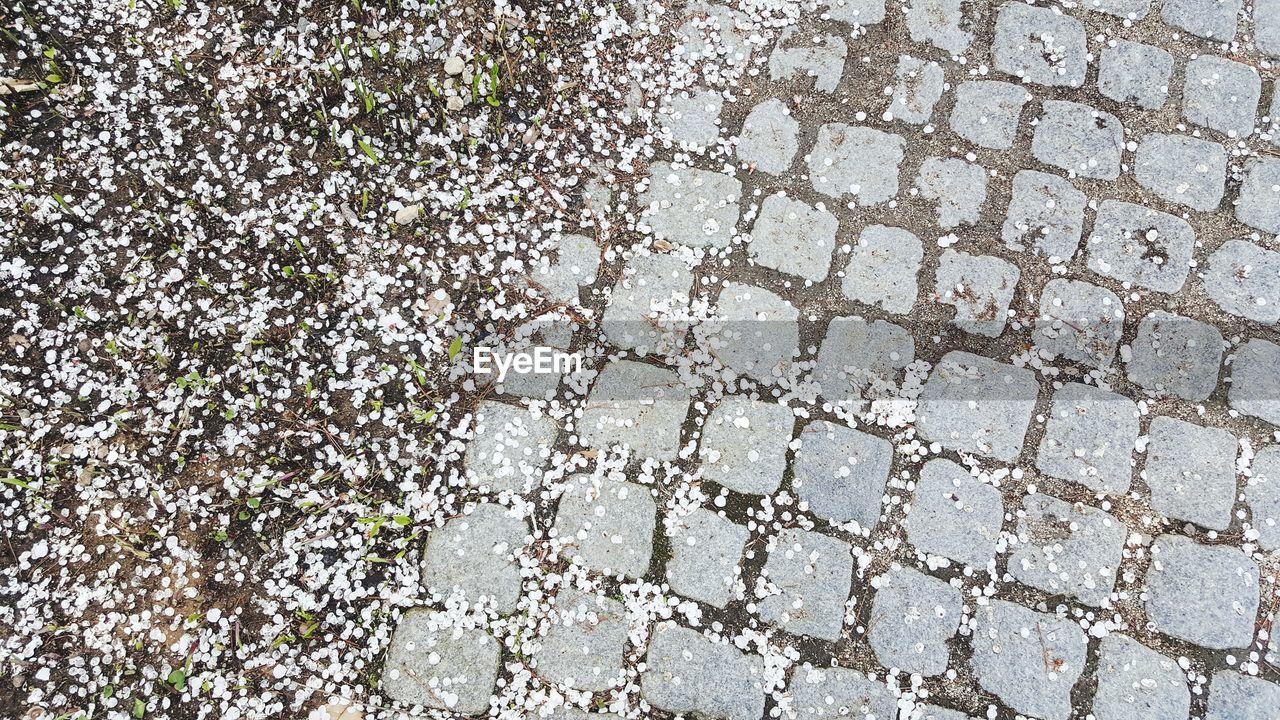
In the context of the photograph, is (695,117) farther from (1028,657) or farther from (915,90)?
(1028,657)

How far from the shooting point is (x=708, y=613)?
2971mm

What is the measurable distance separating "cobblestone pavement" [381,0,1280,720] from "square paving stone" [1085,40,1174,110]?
0.05ft

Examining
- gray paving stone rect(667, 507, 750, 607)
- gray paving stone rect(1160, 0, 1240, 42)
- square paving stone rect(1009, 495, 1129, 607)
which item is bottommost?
gray paving stone rect(667, 507, 750, 607)

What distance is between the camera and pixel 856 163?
3404mm

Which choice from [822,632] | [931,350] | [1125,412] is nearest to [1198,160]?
[1125,412]

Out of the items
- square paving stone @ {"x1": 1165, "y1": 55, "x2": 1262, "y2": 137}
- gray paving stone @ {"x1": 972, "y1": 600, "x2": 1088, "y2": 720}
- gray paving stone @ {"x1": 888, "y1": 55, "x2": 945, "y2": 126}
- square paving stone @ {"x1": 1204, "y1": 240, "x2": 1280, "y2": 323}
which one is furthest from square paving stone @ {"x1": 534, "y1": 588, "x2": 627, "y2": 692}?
square paving stone @ {"x1": 1165, "y1": 55, "x2": 1262, "y2": 137}

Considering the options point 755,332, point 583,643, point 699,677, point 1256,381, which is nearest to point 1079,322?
point 1256,381

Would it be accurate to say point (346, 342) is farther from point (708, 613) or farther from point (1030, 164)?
point (1030, 164)

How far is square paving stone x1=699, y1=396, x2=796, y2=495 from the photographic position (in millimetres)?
3080

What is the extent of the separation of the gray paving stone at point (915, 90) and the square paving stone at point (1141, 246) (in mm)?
887

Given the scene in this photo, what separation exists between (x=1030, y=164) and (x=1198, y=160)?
751mm

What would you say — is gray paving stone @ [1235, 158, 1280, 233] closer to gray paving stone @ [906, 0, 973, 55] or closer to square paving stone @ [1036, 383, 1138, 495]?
square paving stone @ [1036, 383, 1138, 495]

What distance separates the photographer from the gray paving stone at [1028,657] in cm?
291

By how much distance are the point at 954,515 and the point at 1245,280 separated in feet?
5.53
